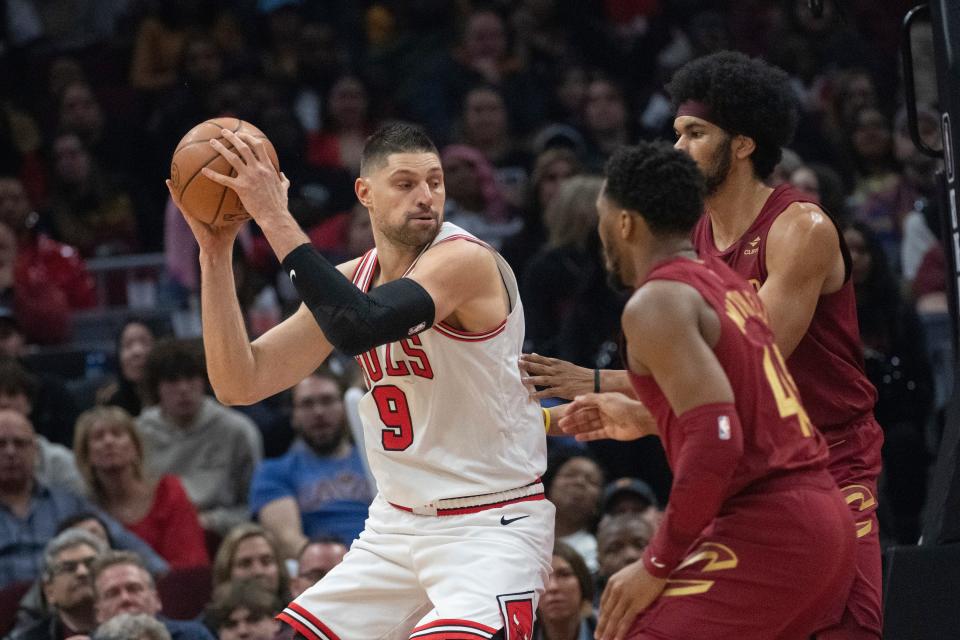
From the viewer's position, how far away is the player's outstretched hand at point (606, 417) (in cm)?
472

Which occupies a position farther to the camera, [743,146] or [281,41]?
[281,41]

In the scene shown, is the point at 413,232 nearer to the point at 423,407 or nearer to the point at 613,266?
the point at 423,407

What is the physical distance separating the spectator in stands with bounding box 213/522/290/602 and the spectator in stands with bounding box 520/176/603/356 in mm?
2083

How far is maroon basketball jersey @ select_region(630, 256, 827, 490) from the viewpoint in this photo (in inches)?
160

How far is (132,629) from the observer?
21.5 ft

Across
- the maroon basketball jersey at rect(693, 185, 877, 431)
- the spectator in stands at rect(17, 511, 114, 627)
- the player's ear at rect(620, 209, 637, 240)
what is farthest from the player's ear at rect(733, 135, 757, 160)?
the spectator in stands at rect(17, 511, 114, 627)

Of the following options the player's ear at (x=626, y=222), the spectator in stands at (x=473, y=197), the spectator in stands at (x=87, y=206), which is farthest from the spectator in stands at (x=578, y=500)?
the spectator in stands at (x=87, y=206)

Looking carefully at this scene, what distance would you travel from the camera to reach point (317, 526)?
8773 mm

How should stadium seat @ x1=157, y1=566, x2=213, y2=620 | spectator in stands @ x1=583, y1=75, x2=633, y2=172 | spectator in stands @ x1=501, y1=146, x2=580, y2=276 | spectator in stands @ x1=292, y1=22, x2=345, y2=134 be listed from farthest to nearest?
1. spectator in stands @ x1=292, y1=22, x2=345, y2=134
2. spectator in stands @ x1=583, y1=75, x2=633, y2=172
3. spectator in stands @ x1=501, y1=146, x2=580, y2=276
4. stadium seat @ x1=157, y1=566, x2=213, y2=620

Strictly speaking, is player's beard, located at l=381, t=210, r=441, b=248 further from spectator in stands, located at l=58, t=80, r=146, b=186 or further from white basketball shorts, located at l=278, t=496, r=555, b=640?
spectator in stands, located at l=58, t=80, r=146, b=186

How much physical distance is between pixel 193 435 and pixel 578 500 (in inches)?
95.5

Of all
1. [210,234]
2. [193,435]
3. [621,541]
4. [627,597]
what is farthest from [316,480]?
[627,597]

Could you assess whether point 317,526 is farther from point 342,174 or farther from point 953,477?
point 953,477

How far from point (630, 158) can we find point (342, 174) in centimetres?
777
